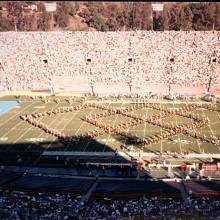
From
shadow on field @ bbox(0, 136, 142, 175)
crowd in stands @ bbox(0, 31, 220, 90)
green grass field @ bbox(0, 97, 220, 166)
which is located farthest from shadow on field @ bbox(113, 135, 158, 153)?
crowd in stands @ bbox(0, 31, 220, 90)

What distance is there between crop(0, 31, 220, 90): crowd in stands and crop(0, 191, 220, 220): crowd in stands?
25.4 metres

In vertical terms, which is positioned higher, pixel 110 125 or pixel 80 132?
pixel 110 125

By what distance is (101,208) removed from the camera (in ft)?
40.9

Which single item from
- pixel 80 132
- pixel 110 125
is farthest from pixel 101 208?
pixel 110 125

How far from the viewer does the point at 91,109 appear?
1182 inches

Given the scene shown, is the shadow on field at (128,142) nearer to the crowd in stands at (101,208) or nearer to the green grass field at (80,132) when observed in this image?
the green grass field at (80,132)

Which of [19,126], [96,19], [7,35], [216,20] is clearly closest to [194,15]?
[216,20]

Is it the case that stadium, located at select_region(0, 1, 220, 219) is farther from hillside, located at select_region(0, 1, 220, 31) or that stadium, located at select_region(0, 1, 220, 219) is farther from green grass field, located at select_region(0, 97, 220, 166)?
hillside, located at select_region(0, 1, 220, 31)

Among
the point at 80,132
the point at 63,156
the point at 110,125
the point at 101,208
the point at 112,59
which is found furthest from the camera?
the point at 112,59

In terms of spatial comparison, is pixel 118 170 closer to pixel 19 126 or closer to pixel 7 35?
pixel 19 126

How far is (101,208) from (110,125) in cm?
1354

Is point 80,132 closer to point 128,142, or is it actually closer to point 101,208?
point 128,142

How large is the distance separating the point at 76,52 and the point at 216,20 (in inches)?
894

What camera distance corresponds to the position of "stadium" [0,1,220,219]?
45.2 feet
